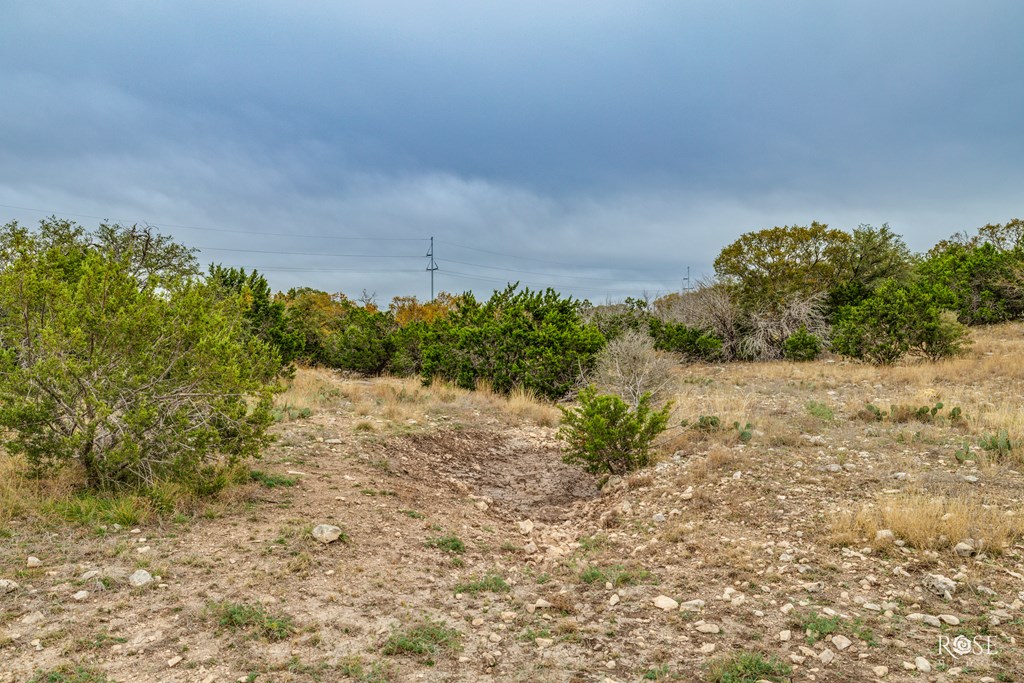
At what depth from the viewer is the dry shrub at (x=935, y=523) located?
13.8ft

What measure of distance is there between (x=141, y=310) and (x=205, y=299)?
0.58 meters

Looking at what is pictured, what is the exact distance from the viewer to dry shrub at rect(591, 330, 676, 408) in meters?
10.4

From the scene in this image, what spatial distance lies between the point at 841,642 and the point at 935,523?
1862 mm

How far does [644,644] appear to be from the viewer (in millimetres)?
3271

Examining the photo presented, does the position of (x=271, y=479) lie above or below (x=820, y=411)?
below

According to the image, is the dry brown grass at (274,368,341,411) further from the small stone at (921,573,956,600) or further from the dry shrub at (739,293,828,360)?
the dry shrub at (739,293,828,360)

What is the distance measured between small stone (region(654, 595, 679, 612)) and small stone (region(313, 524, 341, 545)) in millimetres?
2466

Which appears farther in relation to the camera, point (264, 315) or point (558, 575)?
point (264, 315)

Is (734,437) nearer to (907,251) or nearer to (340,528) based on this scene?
(340,528)

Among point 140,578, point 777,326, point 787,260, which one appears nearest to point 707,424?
point 140,578

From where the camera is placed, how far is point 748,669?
291cm

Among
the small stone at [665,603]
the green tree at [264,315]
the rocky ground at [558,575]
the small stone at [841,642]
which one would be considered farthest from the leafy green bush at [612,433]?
the green tree at [264,315]

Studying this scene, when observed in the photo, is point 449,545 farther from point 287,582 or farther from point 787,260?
point 787,260

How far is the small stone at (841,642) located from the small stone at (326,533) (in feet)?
11.3
